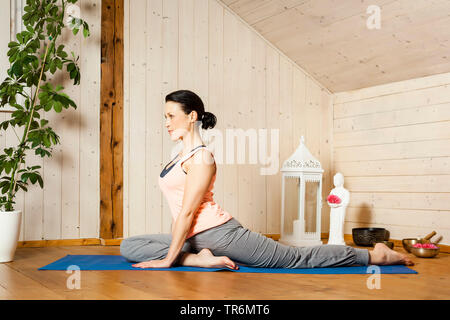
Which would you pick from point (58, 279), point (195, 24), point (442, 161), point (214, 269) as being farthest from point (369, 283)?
point (195, 24)

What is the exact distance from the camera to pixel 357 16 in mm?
3260

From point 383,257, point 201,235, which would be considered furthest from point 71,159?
point 383,257

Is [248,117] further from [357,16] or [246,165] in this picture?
[357,16]

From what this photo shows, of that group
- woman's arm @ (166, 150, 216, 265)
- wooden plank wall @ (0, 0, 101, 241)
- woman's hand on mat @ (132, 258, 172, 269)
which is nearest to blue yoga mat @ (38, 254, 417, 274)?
woman's hand on mat @ (132, 258, 172, 269)

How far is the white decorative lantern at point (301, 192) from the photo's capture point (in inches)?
139

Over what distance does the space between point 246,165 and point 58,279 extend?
6.90 feet

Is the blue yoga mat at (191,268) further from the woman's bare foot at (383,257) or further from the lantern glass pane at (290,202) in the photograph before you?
the lantern glass pane at (290,202)

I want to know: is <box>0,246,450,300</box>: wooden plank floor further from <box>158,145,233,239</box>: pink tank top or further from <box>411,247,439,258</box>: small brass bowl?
<box>411,247,439,258</box>: small brass bowl

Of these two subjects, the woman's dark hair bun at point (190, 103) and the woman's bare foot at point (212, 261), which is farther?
the woman's dark hair bun at point (190, 103)

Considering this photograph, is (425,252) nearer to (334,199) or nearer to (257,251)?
→ (334,199)

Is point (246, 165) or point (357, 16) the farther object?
point (246, 165)

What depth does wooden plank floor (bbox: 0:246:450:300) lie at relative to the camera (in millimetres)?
1709

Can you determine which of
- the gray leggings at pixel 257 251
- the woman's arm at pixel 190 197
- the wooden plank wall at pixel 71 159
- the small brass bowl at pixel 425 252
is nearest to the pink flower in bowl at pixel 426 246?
the small brass bowl at pixel 425 252

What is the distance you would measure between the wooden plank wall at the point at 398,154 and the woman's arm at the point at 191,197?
1.87 meters
